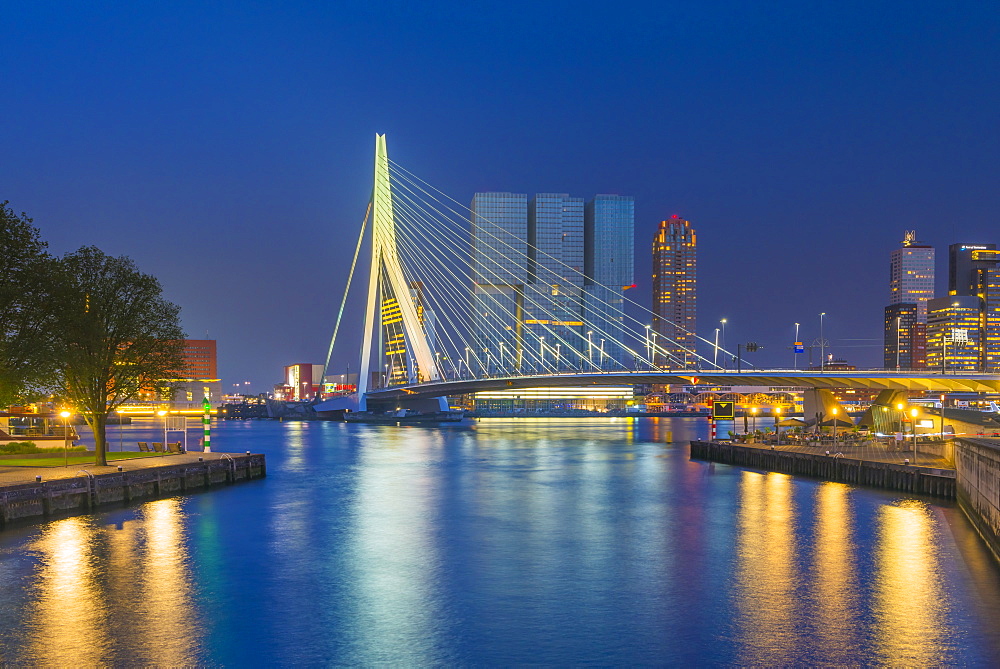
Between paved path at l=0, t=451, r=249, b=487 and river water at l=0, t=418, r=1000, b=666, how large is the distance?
2.74 m

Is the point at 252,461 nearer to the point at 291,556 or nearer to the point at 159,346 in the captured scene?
the point at 159,346

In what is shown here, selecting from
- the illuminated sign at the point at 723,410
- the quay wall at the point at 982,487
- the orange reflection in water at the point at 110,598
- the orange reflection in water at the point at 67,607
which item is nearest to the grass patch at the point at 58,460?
the orange reflection in water at the point at 110,598

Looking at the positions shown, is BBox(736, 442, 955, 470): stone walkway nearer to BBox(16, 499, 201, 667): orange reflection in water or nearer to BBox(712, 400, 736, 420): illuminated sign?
BBox(712, 400, 736, 420): illuminated sign

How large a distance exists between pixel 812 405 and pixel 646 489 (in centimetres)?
4202

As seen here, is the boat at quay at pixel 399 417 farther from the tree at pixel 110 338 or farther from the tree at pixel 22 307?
the tree at pixel 22 307

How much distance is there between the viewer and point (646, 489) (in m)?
42.3

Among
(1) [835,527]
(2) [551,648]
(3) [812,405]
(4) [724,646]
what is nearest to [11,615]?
(2) [551,648]

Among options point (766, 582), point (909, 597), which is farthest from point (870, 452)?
point (909, 597)

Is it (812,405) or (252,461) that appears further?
(812,405)

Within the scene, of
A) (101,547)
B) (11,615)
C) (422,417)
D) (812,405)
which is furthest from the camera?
(422,417)

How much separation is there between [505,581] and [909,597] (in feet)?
30.4

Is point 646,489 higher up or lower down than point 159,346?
lower down

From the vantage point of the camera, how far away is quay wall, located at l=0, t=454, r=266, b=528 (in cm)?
2877

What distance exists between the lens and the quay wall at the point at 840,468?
36.0 metres
